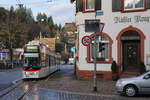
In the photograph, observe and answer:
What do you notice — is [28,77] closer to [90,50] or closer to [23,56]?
[23,56]

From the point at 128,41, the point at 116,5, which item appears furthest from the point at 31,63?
the point at 116,5

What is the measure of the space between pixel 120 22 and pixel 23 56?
9.06 meters

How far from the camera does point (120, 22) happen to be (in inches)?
883

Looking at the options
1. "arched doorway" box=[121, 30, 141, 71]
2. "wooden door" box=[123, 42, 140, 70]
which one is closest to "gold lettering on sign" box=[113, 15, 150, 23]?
"arched doorway" box=[121, 30, 141, 71]

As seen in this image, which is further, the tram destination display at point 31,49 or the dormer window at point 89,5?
the tram destination display at point 31,49

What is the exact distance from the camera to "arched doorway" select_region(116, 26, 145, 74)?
21781 millimetres

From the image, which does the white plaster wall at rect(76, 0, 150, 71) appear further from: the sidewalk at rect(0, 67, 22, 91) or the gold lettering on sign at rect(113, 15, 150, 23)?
the sidewalk at rect(0, 67, 22, 91)

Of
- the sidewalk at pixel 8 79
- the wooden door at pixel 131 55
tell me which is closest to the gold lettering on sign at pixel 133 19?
the wooden door at pixel 131 55

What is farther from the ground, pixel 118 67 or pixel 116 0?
pixel 116 0

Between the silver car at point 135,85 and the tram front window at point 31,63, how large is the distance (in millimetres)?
11724

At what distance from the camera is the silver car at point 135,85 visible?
13672mm

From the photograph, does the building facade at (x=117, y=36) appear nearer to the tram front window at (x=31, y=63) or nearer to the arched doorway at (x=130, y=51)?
the arched doorway at (x=130, y=51)

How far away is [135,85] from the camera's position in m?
13.8

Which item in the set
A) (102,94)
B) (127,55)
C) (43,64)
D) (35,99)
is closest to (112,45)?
(127,55)
